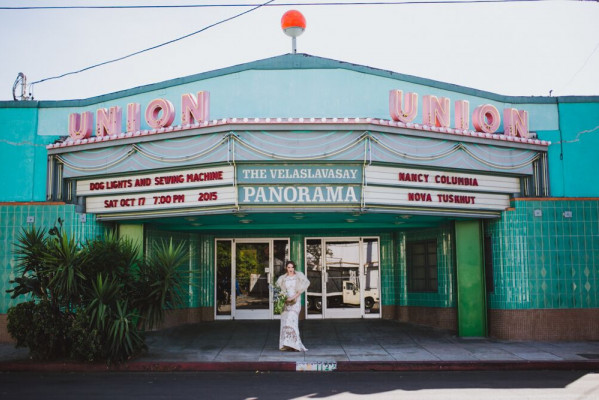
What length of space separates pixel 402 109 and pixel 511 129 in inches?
124

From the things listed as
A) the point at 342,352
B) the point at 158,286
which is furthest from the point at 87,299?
the point at 342,352

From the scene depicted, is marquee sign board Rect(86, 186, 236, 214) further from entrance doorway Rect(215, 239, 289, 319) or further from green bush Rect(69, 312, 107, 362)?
entrance doorway Rect(215, 239, 289, 319)

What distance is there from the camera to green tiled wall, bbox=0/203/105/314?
14.0 meters

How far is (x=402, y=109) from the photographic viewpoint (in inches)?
518

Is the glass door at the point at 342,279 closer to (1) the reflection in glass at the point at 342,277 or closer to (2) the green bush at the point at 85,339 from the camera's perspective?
(1) the reflection in glass at the point at 342,277

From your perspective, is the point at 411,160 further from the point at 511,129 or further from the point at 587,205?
the point at 587,205

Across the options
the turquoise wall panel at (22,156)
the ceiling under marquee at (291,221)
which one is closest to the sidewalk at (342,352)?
the ceiling under marquee at (291,221)

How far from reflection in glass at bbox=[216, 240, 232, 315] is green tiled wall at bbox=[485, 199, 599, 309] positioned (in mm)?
7824

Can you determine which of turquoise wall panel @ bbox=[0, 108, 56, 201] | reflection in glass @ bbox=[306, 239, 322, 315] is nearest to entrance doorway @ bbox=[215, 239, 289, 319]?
reflection in glass @ bbox=[306, 239, 322, 315]

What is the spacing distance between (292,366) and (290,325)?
1.47 meters

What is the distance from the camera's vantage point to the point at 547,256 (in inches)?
553

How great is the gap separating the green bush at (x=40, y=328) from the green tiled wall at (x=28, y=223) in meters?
3.09

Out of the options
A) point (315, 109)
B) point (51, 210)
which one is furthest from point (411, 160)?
point (51, 210)

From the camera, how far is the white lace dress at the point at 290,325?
12.1 m
